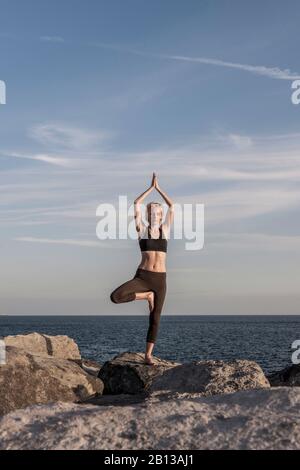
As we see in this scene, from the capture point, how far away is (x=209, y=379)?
7508 millimetres

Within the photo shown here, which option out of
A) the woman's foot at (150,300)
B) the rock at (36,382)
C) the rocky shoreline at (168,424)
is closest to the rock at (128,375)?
the rock at (36,382)

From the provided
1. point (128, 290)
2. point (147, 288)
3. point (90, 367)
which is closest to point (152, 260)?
point (147, 288)

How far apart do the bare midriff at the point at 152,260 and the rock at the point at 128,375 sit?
174 cm

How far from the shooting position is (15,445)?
154 inches

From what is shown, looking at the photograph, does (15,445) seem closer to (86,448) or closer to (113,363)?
(86,448)

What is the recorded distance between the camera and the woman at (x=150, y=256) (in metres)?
9.60

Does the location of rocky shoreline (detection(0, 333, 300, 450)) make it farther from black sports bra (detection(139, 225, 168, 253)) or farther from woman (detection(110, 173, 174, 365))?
black sports bra (detection(139, 225, 168, 253))

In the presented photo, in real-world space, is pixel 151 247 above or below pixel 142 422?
above

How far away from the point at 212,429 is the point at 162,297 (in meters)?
6.06

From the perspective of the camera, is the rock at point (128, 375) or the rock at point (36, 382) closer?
the rock at point (36, 382)

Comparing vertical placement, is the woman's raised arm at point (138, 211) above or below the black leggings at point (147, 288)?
above

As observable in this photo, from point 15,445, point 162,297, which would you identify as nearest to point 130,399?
point 162,297

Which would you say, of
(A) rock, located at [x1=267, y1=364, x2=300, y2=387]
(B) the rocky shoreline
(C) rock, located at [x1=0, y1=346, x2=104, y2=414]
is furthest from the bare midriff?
(A) rock, located at [x1=267, y1=364, x2=300, y2=387]

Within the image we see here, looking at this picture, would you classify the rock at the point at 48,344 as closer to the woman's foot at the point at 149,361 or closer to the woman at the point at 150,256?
the woman's foot at the point at 149,361
